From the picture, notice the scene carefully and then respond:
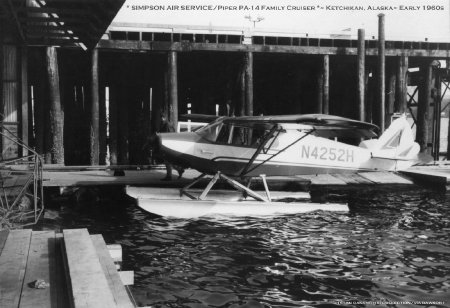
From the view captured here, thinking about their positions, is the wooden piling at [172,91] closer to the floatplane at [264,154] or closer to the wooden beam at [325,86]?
the floatplane at [264,154]

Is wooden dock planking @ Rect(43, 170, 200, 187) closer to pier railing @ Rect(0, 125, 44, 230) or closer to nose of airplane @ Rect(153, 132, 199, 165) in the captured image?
pier railing @ Rect(0, 125, 44, 230)

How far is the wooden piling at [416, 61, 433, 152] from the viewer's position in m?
19.8

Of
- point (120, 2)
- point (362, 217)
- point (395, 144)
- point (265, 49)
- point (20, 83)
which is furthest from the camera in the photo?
point (265, 49)

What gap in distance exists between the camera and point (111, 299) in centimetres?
351

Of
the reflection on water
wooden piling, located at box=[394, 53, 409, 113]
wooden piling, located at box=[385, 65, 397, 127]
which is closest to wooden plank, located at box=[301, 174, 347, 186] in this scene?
the reflection on water

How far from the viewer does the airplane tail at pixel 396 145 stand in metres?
13.0

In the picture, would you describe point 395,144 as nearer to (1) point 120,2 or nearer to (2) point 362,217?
(2) point 362,217

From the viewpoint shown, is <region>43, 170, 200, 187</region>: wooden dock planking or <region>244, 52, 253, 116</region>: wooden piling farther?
<region>244, 52, 253, 116</region>: wooden piling

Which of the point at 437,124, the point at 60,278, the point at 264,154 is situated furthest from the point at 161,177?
the point at 437,124

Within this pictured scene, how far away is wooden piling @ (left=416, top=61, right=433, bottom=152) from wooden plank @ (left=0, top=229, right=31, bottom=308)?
1762cm

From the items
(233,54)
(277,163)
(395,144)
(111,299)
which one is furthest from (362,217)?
(233,54)

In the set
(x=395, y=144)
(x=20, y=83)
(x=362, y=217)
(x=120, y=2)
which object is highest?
(x=120, y=2)

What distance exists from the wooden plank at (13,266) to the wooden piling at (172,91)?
10.1 metres

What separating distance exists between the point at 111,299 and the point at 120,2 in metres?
7.80
